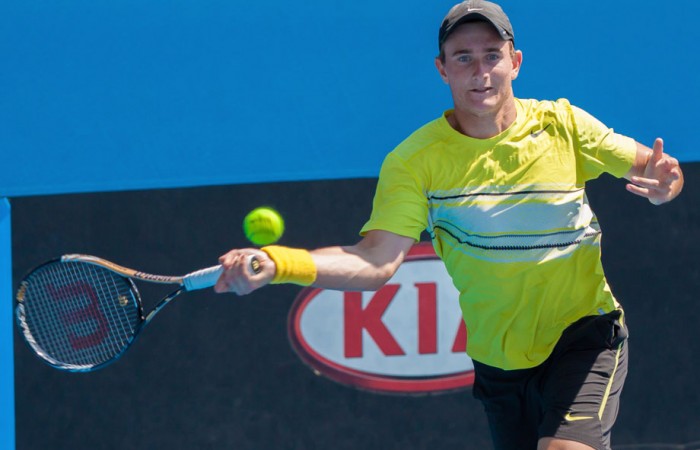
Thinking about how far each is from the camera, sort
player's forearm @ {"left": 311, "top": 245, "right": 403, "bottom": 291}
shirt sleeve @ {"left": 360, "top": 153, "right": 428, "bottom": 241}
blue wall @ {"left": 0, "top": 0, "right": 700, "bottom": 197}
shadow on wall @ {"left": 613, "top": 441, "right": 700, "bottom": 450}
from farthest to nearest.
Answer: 1. shadow on wall @ {"left": 613, "top": 441, "right": 700, "bottom": 450}
2. blue wall @ {"left": 0, "top": 0, "right": 700, "bottom": 197}
3. shirt sleeve @ {"left": 360, "top": 153, "right": 428, "bottom": 241}
4. player's forearm @ {"left": 311, "top": 245, "right": 403, "bottom": 291}

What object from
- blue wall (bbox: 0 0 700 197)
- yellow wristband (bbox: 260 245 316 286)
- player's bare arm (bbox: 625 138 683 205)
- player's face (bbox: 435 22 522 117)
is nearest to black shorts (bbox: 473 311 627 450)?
player's bare arm (bbox: 625 138 683 205)

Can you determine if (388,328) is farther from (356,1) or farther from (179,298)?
(356,1)

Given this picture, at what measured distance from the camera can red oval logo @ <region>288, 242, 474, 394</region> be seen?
160 inches

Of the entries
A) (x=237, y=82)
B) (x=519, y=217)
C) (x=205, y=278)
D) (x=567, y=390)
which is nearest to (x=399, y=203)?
(x=519, y=217)

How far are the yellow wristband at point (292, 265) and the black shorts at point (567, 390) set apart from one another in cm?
79

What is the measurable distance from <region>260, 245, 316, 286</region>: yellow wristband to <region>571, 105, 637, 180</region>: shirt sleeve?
89cm

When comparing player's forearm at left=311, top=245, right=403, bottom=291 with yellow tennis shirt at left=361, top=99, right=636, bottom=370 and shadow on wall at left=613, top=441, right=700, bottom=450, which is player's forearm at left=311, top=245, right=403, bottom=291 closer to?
yellow tennis shirt at left=361, top=99, right=636, bottom=370

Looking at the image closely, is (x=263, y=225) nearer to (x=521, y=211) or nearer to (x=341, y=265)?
(x=341, y=265)

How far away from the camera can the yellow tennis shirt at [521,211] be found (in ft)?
9.53

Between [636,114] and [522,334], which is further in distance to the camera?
[636,114]

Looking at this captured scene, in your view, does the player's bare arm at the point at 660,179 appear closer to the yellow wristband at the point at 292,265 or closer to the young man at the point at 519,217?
the young man at the point at 519,217

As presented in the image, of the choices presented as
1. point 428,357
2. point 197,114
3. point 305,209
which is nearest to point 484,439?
point 428,357

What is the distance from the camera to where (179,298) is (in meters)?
4.02

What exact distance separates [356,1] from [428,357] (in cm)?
136
